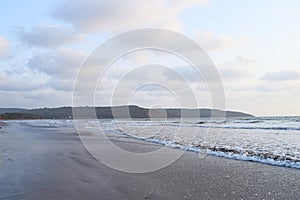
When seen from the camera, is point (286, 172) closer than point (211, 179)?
No

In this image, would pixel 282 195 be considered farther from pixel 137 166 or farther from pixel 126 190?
pixel 137 166

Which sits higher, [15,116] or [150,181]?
[15,116]

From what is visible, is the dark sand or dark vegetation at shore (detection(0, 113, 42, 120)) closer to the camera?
the dark sand

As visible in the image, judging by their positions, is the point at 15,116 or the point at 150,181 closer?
the point at 150,181

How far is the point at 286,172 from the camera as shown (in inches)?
375

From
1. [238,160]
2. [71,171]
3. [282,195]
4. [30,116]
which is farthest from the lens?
[30,116]

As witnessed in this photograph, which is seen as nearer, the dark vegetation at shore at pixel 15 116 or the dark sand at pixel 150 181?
the dark sand at pixel 150 181

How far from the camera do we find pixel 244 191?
7.04 metres

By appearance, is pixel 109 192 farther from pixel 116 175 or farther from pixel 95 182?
pixel 116 175

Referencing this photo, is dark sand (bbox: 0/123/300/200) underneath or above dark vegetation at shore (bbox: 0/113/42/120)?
underneath

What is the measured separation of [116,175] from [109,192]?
81.7 inches

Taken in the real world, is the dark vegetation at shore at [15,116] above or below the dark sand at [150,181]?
above

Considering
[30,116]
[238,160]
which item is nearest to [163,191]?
[238,160]

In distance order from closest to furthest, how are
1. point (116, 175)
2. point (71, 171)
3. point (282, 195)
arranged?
point (282, 195) < point (116, 175) < point (71, 171)
